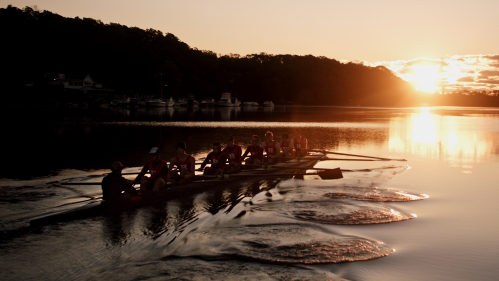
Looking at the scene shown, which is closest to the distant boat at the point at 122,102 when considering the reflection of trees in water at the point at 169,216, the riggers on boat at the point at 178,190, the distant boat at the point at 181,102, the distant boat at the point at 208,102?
the distant boat at the point at 181,102

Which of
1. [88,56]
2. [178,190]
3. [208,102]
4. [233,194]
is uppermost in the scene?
[88,56]

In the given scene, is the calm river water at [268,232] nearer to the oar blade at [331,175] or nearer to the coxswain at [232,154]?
the oar blade at [331,175]

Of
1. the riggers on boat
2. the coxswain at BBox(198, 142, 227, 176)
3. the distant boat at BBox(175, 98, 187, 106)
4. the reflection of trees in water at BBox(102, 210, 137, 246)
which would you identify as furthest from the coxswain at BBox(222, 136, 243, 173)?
the distant boat at BBox(175, 98, 187, 106)

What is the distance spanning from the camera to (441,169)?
2262cm

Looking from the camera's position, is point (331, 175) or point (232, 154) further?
point (331, 175)

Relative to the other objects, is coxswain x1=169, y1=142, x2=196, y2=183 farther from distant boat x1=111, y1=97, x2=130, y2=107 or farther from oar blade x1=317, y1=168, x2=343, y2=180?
distant boat x1=111, y1=97, x2=130, y2=107

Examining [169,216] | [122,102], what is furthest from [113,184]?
[122,102]

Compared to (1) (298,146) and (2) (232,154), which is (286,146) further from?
(2) (232,154)

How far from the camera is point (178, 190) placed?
1316 centimetres

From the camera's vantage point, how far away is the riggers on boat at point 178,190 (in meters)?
10.4

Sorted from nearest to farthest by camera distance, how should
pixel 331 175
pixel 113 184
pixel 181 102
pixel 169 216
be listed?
pixel 113 184 < pixel 169 216 < pixel 331 175 < pixel 181 102

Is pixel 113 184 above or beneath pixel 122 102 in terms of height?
beneath

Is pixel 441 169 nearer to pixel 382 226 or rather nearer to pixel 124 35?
pixel 382 226

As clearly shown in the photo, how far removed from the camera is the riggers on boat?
10.4m
